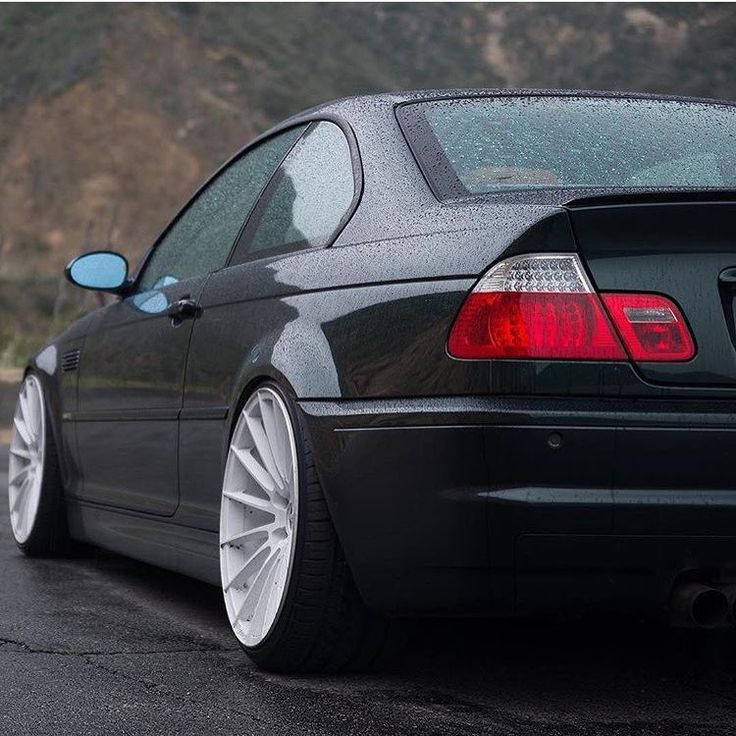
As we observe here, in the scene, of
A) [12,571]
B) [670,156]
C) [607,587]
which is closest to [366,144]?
[670,156]

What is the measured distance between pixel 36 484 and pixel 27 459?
259 millimetres

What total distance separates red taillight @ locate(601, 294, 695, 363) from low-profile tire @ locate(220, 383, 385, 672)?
2.71 ft

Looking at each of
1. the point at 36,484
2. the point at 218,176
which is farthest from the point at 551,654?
the point at 36,484

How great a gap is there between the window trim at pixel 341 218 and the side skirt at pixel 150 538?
78 centimetres

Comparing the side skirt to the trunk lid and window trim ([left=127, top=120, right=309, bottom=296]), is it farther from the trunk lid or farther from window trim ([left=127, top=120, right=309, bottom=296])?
the trunk lid

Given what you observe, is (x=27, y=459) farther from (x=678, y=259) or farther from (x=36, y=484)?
(x=678, y=259)

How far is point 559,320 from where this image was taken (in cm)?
Result: 314

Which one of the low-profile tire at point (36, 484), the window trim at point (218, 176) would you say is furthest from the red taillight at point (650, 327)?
the low-profile tire at point (36, 484)

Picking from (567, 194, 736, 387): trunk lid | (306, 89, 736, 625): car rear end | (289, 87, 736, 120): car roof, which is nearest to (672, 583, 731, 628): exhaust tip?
(306, 89, 736, 625): car rear end

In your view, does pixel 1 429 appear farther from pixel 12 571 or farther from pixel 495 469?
pixel 495 469

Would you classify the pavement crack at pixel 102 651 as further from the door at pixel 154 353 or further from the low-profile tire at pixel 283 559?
the door at pixel 154 353

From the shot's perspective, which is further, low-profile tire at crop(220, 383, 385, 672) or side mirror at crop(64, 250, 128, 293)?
side mirror at crop(64, 250, 128, 293)

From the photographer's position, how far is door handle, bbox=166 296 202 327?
4.56 m

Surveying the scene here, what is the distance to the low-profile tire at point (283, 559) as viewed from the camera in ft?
11.6
